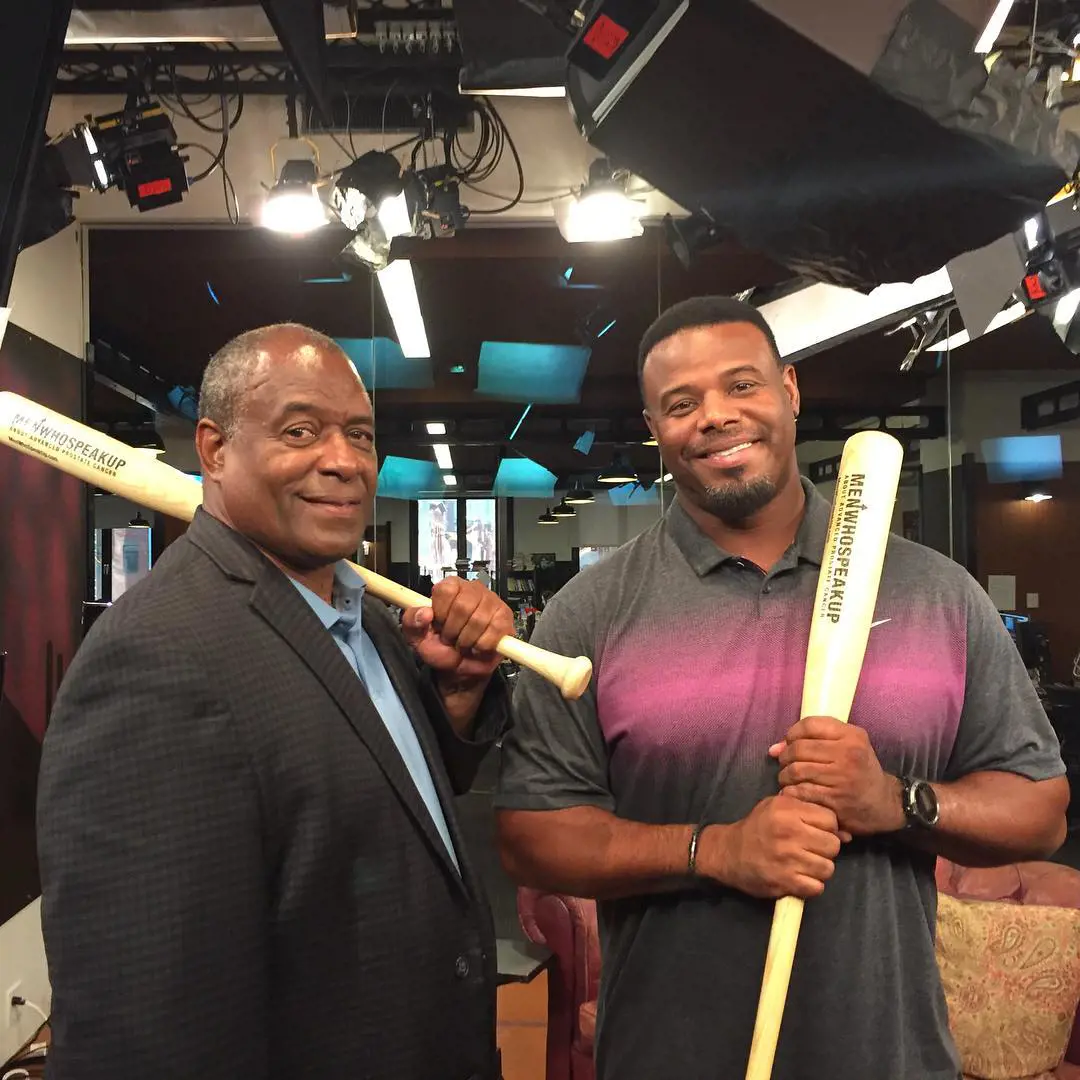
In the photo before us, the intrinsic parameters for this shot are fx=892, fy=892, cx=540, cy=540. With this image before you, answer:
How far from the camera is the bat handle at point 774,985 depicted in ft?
3.57

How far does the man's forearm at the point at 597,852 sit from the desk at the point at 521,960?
4.12 feet

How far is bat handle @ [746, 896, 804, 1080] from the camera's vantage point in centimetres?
109

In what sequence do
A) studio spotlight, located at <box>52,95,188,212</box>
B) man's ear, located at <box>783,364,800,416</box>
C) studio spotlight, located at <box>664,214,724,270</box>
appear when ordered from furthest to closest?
studio spotlight, located at <box>664,214,724,270</box> < studio spotlight, located at <box>52,95,188,212</box> < man's ear, located at <box>783,364,800,416</box>

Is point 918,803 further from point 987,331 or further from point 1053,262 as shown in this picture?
point 987,331

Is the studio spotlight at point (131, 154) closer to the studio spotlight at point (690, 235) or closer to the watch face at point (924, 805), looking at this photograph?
the studio spotlight at point (690, 235)

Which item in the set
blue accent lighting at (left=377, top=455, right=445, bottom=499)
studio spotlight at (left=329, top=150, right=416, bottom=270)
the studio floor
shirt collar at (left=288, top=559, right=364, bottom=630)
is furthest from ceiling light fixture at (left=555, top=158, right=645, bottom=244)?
the studio floor

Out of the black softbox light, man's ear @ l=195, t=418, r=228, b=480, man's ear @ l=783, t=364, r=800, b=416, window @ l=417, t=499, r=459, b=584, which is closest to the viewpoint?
man's ear @ l=195, t=418, r=228, b=480

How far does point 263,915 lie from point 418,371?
4178mm

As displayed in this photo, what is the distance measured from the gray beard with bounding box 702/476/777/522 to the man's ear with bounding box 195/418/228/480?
→ 0.70 metres

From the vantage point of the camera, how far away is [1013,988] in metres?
2.48

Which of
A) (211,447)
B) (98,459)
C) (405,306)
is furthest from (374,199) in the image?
(211,447)

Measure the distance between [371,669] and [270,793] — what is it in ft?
1.06

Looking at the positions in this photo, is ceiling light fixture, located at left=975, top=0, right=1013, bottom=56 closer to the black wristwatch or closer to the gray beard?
the gray beard

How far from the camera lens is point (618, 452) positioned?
4.88 metres
